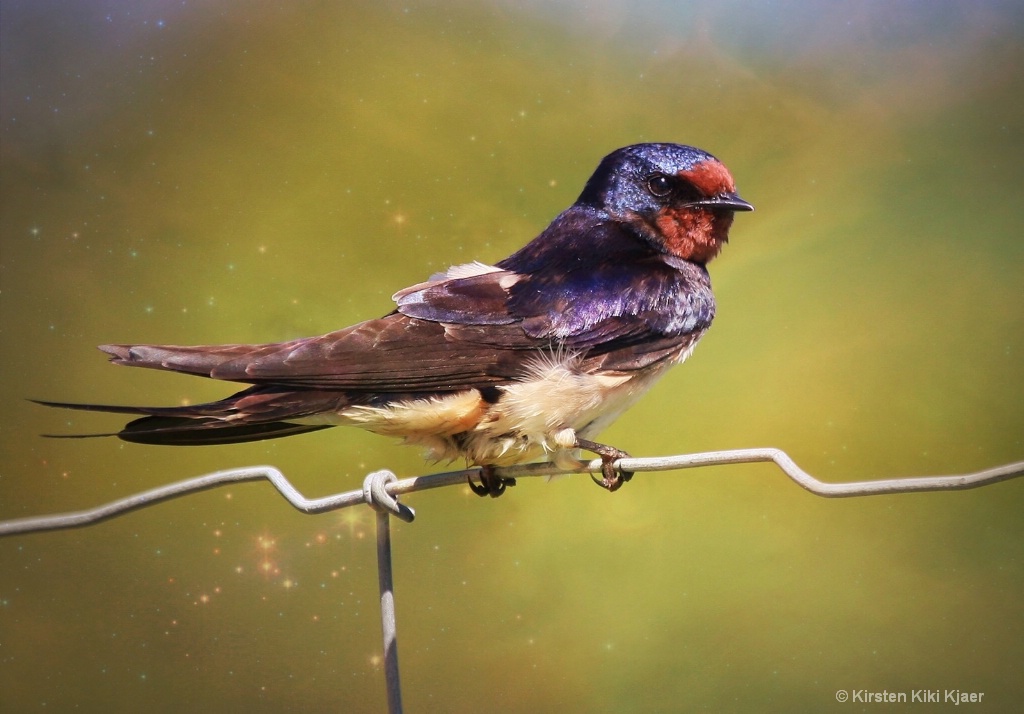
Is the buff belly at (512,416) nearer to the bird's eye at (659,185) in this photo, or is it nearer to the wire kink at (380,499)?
the wire kink at (380,499)

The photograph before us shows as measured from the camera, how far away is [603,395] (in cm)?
123

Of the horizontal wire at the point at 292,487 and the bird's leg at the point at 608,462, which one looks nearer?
the horizontal wire at the point at 292,487

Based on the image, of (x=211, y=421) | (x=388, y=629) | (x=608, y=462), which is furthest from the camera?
(x=608, y=462)

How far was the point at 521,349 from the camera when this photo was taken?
1.23m

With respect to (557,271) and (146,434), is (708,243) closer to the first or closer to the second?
(557,271)

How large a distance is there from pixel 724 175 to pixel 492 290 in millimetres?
329

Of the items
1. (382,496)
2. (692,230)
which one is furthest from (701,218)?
(382,496)

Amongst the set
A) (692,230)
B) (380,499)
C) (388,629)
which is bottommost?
(388,629)

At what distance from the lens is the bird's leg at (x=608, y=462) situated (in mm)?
1180

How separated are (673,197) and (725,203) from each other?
0.24 feet

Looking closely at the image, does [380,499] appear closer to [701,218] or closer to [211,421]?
[211,421]

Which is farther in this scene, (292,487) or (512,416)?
(512,416)

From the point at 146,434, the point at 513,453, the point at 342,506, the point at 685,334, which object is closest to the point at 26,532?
the point at 146,434

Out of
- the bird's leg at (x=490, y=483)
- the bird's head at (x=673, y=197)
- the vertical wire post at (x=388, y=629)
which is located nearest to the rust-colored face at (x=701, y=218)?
the bird's head at (x=673, y=197)
